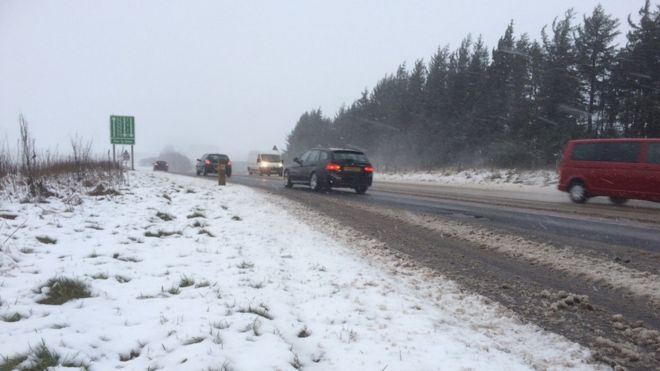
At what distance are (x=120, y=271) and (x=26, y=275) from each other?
82cm

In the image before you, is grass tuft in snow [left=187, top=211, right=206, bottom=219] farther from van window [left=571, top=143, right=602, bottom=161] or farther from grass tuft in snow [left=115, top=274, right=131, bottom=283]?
van window [left=571, top=143, right=602, bottom=161]

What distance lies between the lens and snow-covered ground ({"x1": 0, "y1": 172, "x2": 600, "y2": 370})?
8.36 ft

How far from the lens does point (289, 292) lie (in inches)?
148

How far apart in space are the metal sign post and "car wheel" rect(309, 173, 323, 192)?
13856 mm

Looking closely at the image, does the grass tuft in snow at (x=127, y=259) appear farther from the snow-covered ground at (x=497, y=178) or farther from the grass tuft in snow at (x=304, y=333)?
the snow-covered ground at (x=497, y=178)

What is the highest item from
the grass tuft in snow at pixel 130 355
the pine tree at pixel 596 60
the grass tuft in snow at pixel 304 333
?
the pine tree at pixel 596 60

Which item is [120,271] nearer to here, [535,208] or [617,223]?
[617,223]

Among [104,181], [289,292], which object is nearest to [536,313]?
[289,292]

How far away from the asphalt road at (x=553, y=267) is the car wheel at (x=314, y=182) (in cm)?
436

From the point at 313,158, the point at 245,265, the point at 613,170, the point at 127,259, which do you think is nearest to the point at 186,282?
the point at 245,265

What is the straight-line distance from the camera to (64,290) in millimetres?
3496

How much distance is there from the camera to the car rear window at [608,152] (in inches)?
411

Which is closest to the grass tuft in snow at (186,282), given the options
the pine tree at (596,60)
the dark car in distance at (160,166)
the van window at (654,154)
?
the van window at (654,154)

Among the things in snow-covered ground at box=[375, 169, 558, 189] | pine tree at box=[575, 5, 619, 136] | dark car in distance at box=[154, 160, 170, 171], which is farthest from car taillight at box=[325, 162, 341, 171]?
dark car in distance at box=[154, 160, 170, 171]
